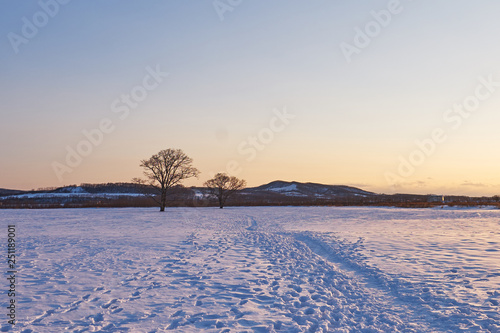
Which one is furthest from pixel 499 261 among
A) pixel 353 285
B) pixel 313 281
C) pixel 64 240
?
pixel 64 240

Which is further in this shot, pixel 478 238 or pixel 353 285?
pixel 478 238

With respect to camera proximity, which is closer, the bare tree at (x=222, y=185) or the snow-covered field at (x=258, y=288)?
the snow-covered field at (x=258, y=288)

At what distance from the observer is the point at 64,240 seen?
64.8ft

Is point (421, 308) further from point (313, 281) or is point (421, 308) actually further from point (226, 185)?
point (226, 185)

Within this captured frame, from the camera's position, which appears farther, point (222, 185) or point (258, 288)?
point (222, 185)

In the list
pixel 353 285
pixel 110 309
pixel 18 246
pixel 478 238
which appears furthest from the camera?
pixel 478 238

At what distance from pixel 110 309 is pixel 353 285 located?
22.7 ft

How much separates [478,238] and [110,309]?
810 inches

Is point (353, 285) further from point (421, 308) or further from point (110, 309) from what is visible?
point (110, 309)

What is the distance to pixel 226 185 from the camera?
83688 millimetres

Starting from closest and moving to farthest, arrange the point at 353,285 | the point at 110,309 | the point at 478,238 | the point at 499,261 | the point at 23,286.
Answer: the point at 110,309, the point at 23,286, the point at 353,285, the point at 499,261, the point at 478,238

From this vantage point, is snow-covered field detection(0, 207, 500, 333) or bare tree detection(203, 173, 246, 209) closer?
snow-covered field detection(0, 207, 500, 333)

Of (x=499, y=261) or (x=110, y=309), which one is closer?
(x=110, y=309)

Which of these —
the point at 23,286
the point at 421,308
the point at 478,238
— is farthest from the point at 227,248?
the point at 478,238
